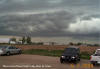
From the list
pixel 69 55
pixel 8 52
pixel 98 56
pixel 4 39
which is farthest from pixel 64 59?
pixel 4 39

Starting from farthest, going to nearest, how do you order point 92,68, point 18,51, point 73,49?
point 18,51 < point 73,49 < point 92,68

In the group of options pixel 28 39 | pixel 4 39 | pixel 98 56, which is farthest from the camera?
pixel 28 39

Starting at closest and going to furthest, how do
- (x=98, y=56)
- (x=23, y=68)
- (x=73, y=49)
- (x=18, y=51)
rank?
(x=23, y=68) < (x=98, y=56) < (x=73, y=49) < (x=18, y=51)

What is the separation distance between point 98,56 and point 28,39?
12625 centimetres

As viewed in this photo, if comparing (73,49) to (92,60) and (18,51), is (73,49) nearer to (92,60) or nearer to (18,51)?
(92,60)

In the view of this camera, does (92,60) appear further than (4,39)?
No

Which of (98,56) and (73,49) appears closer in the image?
(98,56)

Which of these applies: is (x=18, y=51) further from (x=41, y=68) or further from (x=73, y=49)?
(x=41, y=68)

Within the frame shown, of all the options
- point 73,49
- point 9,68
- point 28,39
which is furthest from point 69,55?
point 28,39

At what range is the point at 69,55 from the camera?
1864cm

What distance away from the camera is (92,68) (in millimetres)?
14734

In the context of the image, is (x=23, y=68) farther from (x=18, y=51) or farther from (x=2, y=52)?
(x=18, y=51)

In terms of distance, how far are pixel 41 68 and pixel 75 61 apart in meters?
5.97

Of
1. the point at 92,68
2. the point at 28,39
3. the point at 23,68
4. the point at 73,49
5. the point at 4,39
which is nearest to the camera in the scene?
the point at 23,68
